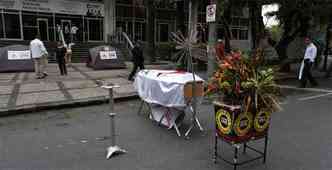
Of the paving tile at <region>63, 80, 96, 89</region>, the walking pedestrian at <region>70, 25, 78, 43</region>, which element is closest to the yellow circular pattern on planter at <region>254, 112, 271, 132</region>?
the paving tile at <region>63, 80, 96, 89</region>

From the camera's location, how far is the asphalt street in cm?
388

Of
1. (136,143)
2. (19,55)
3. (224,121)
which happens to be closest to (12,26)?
(19,55)

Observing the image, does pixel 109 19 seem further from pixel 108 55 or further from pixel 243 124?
pixel 243 124

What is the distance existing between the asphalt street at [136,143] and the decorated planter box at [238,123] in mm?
514


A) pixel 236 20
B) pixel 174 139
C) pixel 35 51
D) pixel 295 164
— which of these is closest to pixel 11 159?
pixel 174 139

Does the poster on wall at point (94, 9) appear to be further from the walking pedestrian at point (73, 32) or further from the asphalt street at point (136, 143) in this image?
the asphalt street at point (136, 143)

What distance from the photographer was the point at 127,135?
16.7ft

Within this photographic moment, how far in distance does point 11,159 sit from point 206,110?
4.42 metres

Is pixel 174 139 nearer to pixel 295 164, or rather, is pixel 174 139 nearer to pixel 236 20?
pixel 295 164

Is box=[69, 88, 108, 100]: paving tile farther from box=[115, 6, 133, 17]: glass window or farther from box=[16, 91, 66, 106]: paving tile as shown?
box=[115, 6, 133, 17]: glass window

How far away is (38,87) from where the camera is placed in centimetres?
920

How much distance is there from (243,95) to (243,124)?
386 millimetres

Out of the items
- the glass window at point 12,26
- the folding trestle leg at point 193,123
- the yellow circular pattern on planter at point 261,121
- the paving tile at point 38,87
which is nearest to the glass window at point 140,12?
the glass window at point 12,26

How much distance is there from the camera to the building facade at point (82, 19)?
21.0 m
